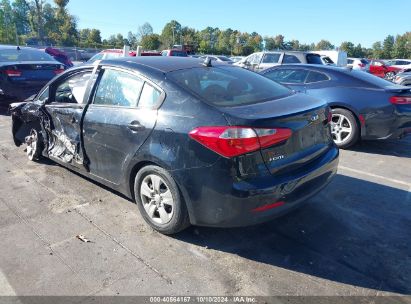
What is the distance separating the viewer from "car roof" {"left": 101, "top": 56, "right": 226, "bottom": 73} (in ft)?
11.6

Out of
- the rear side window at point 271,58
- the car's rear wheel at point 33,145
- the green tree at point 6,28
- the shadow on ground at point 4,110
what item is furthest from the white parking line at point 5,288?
the green tree at point 6,28

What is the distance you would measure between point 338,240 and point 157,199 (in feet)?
5.60

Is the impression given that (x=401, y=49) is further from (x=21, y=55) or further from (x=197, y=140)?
(x=197, y=140)

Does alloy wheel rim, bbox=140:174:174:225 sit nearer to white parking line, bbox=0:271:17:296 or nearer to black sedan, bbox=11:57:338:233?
black sedan, bbox=11:57:338:233

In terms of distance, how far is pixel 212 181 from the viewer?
2838 mm

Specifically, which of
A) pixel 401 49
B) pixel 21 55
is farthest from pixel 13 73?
pixel 401 49

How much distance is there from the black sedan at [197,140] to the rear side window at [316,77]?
320 centimetres

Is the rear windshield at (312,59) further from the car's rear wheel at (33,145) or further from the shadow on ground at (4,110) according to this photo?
the car's rear wheel at (33,145)

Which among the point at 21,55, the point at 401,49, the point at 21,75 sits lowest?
the point at 21,75

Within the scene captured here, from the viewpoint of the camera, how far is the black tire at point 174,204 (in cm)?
309

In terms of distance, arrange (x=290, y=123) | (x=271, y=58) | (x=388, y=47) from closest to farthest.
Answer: (x=290, y=123), (x=271, y=58), (x=388, y=47)

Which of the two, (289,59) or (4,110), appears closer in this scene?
(4,110)

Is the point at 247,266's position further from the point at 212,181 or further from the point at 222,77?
the point at 222,77

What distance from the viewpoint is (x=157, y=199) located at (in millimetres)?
3346
